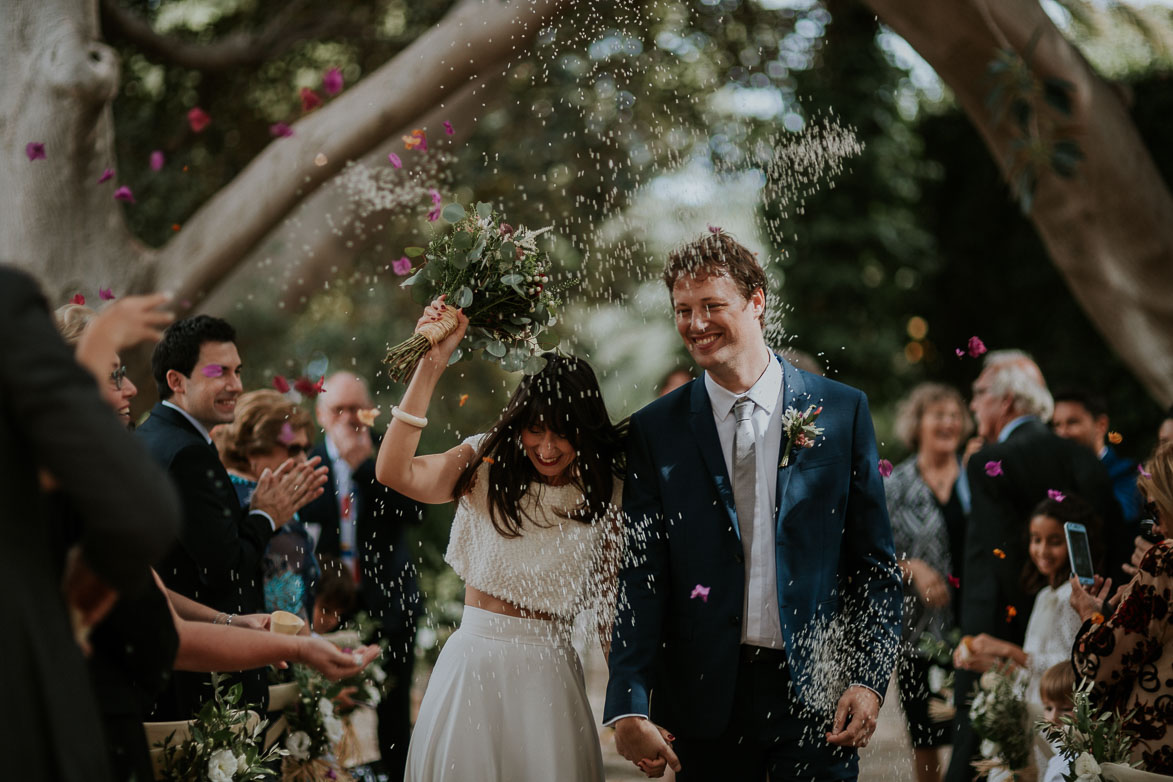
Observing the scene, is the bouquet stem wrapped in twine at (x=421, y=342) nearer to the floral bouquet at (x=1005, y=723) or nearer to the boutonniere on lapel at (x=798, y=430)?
the boutonniere on lapel at (x=798, y=430)

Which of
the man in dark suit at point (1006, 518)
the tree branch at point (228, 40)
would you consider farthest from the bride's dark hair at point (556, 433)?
the tree branch at point (228, 40)

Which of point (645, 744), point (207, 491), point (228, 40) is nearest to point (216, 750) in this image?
point (207, 491)

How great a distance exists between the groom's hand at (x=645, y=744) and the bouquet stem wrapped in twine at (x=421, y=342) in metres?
1.27

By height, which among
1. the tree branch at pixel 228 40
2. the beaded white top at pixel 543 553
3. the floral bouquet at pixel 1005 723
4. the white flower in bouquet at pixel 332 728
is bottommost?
the floral bouquet at pixel 1005 723

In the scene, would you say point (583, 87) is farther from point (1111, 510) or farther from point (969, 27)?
point (1111, 510)

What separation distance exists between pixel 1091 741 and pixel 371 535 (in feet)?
12.9

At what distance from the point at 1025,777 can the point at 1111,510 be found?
1324mm

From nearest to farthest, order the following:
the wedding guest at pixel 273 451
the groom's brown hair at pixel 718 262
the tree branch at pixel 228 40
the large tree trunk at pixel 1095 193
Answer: the groom's brown hair at pixel 718 262
the wedding guest at pixel 273 451
the large tree trunk at pixel 1095 193
the tree branch at pixel 228 40

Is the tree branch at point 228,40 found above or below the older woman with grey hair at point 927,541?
above

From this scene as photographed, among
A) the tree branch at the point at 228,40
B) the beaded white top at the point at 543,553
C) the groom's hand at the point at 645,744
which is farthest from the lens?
the tree branch at the point at 228,40

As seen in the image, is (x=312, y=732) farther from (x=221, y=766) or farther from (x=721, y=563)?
(x=721, y=563)

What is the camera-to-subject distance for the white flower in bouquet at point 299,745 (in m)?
Answer: 4.81

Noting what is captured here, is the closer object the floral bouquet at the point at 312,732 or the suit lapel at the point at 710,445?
the suit lapel at the point at 710,445

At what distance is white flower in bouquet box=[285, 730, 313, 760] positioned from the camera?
189 inches
